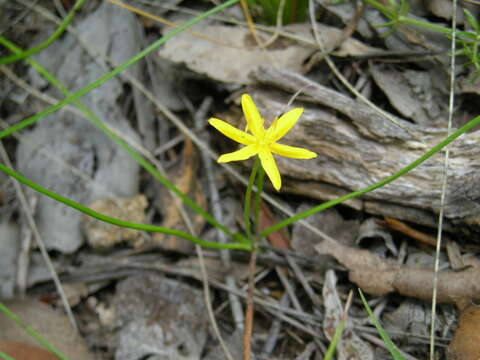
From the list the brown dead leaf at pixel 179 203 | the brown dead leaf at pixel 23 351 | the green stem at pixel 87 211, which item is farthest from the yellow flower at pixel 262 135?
the brown dead leaf at pixel 23 351

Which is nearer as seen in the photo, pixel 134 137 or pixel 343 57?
pixel 343 57

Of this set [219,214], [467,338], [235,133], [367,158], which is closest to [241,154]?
[235,133]

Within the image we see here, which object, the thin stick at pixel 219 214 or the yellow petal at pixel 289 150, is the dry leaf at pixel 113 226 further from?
the yellow petal at pixel 289 150

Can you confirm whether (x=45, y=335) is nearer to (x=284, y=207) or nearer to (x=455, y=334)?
(x=284, y=207)

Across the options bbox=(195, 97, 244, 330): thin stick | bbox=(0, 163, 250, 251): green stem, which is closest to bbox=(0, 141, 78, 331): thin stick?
bbox=(0, 163, 250, 251): green stem

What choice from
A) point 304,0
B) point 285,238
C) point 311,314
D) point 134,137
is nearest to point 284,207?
point 285,238

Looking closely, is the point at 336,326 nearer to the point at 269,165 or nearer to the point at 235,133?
the point at 269,165
